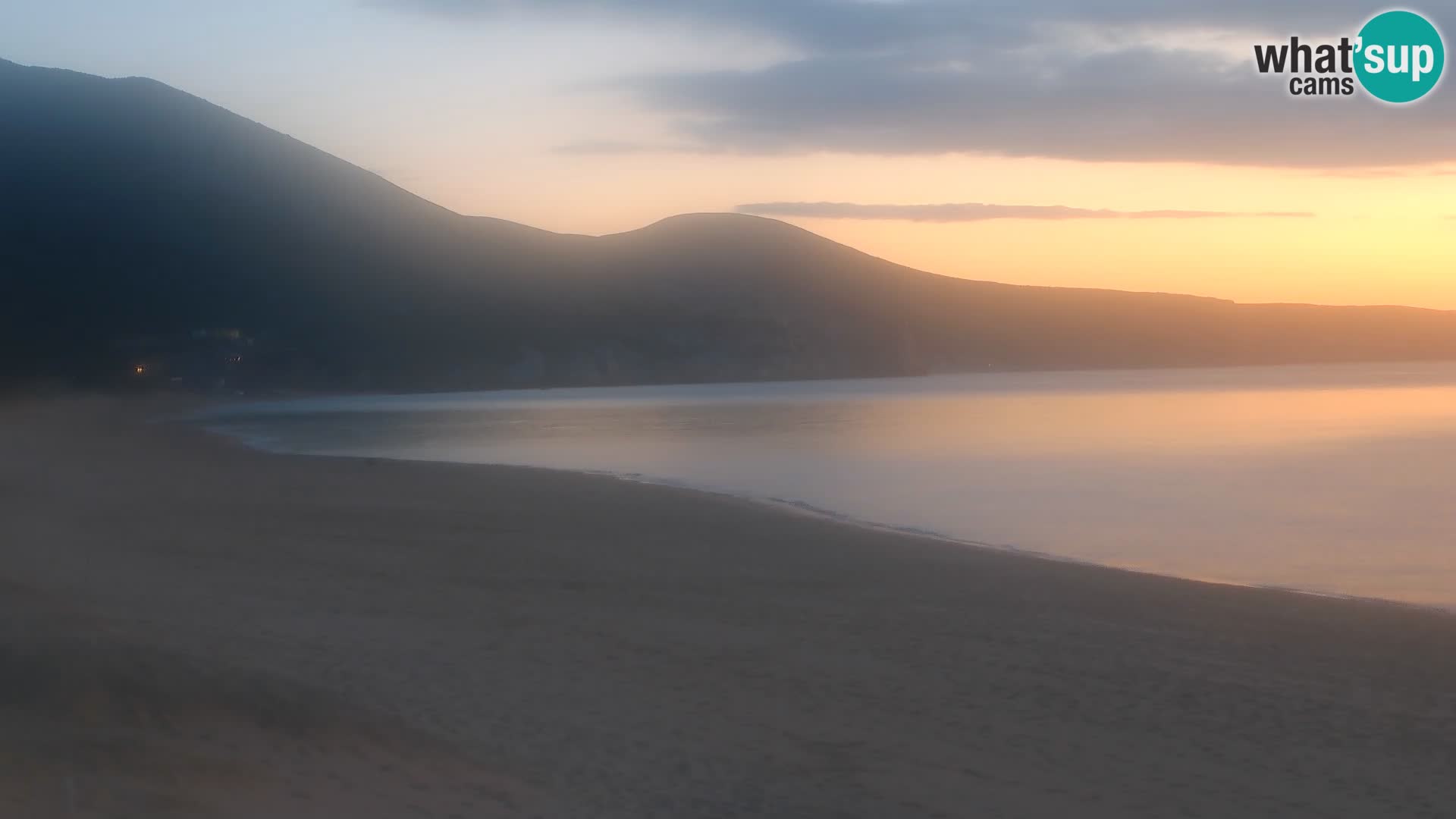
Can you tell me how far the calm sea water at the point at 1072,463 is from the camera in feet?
51.7

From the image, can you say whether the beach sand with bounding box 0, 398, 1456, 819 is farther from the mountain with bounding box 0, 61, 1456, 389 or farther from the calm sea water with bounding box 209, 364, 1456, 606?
the mountain with bounding box 0, 61, 1456, 389

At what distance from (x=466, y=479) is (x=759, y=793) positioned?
16.8 metres

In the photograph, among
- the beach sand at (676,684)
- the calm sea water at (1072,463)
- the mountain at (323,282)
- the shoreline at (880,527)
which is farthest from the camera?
the mountain at (323,282)

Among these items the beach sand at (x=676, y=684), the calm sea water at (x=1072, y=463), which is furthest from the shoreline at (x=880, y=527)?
the beach sand at (x=676, y=684)

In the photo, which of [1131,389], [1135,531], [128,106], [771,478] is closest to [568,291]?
[128,106]

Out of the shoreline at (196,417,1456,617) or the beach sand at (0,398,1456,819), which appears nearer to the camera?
the beach sand at (0,398,1456,819)

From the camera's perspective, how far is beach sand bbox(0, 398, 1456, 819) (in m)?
5.42

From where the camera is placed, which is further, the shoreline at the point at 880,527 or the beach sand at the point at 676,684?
the shoreline at the point at 880,527

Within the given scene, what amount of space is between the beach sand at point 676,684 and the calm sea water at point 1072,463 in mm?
3697

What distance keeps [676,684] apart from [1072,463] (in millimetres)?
23553

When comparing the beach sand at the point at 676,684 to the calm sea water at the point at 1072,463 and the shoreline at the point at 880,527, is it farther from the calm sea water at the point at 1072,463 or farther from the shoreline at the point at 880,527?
the calm sea water at the point at 1072,463

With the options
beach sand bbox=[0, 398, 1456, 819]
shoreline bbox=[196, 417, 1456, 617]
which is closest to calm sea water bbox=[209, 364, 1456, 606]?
shoreline bbox=[196, 417, 1456, 617]

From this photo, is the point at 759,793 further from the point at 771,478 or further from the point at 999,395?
the point at 999,395

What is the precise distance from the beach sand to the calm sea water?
146 inches
